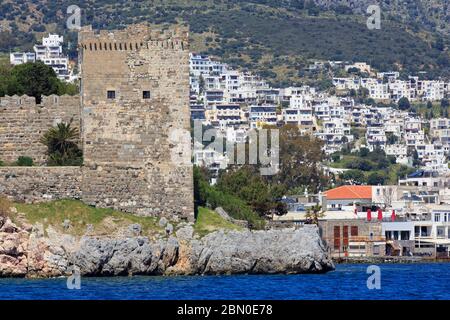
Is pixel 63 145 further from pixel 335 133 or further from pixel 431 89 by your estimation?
pixel 431 89

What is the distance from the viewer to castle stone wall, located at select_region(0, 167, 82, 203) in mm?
46438

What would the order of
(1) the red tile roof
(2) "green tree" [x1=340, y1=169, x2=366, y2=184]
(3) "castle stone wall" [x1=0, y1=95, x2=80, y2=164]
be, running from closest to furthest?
(3) "castle stone wall" [x1=0, y1=95, x2=80, y2=164]
(1) the red tile roof
(2) "green tree" [x1=340, y1=169, x2=366, y2=184]

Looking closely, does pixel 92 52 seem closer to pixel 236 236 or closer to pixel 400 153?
pixel 236 236

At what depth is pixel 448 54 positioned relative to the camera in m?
189

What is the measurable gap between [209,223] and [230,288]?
6.30 meters

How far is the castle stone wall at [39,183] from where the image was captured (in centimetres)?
4644

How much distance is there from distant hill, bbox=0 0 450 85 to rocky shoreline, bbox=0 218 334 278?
115116 mm

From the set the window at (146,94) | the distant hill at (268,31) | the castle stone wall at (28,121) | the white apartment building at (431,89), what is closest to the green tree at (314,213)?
the castle stone wall at (28,121)

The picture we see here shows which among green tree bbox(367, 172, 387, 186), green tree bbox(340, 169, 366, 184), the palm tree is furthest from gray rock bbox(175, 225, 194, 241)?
green tree bbox(367, 172, 387, 186)

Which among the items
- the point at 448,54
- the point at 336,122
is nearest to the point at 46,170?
the point at 336,122

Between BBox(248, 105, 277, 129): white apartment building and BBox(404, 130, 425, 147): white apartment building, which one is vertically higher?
BBox(248, 105, 277, 129): white apartment building

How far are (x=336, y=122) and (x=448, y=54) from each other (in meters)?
40.5

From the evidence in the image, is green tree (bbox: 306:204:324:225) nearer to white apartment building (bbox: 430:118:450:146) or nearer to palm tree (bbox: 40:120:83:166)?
palm tree (bbox: 40:120:83:166)

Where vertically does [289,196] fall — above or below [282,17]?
below
